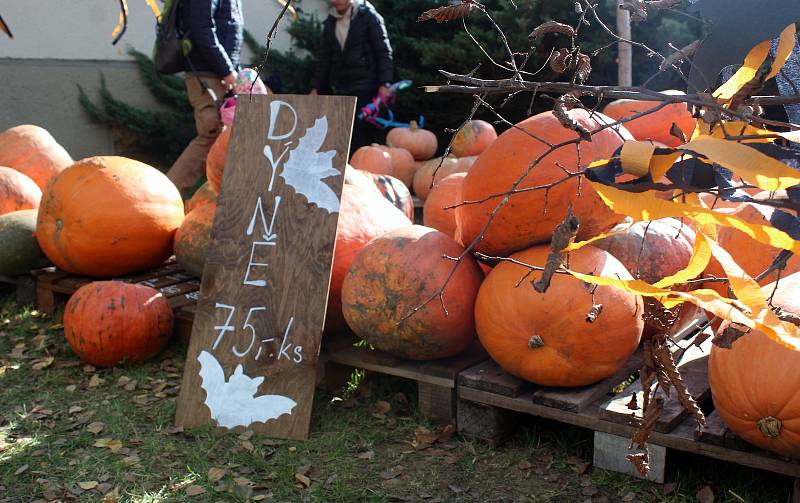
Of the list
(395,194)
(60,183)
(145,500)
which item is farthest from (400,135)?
(145,500)

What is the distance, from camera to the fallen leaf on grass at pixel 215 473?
2680 millimetres

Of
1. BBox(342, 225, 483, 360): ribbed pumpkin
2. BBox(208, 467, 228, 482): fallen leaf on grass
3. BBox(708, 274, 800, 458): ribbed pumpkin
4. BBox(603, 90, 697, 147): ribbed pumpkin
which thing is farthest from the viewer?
BBox(603, 90, 697, 147): ribbed pumpkin

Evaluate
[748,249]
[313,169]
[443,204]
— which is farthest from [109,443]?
[748,249]

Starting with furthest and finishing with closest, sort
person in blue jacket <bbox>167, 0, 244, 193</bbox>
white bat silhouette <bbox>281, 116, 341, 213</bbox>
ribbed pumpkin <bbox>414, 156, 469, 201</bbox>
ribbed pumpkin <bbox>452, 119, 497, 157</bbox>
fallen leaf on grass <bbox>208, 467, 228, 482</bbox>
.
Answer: ribbed pumpkin <bbox>452, 119, 497, 157</bbox>, ribbed pumpkin <bbox>414, 156, 469, 201</bbox>, person in blue jacket <bbox>167, 0, 244, 193</bbox>, white bat silhouette <bbox>281, 116, 341, 213</bbox>, fallen leaf on grass <bbox>208, 467, 228, 482</bbox>

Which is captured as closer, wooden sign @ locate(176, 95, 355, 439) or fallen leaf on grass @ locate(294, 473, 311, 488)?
fallen leaf on grass @ locate(294, 473, 311, 488)

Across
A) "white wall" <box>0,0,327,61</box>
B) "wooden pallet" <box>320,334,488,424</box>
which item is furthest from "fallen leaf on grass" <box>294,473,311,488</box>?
"white wall" <box>0,0,327,61</box>

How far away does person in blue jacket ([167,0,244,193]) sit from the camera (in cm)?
594

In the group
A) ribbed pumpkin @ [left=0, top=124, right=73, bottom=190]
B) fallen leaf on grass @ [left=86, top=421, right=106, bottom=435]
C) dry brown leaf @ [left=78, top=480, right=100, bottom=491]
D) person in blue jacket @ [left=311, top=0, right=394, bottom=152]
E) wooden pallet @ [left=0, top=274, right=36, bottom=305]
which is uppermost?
person in blue jacket @ [left=311, top=0, right=394, bottom=152]

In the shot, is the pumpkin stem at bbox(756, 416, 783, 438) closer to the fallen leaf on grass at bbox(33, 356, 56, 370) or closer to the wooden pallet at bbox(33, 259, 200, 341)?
the wooden pallet at bbox(33, 259, 200, 341)

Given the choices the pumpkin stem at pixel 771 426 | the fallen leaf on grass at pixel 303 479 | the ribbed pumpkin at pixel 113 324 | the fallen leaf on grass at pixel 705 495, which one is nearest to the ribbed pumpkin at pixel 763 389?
the pumpkin stem at pixel 771 426

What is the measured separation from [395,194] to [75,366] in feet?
6.37

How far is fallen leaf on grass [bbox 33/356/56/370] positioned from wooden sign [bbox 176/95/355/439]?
3.25ft

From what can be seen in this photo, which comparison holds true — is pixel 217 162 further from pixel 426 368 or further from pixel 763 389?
pixel 763 389

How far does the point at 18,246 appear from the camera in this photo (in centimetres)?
459
